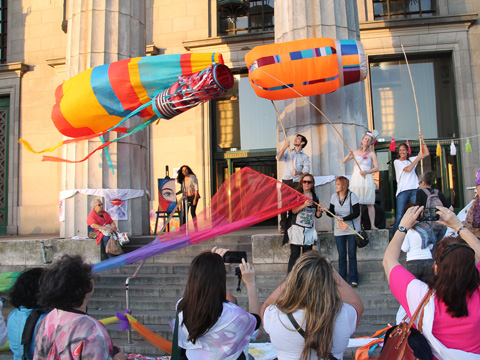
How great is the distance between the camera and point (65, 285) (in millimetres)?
2803

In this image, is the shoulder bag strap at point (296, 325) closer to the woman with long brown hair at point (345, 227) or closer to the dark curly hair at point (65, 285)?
the dark curly hair at point (65, 285)

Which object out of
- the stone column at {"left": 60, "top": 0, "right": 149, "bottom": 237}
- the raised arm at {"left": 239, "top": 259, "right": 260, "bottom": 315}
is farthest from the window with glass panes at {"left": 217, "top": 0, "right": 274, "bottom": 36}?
the raised arm at {"left": 239, "top": 259, "right": 260, "bottom": 315}

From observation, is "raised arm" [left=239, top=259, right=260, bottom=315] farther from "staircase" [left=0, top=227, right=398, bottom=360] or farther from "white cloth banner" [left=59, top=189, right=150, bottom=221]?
A: "white cloth banner" [left=59, top=189, right=150, bottom=221]

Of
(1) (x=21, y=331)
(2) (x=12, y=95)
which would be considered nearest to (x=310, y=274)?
(1) (x=21, y=331)

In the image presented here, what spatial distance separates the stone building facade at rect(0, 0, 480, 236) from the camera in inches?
405

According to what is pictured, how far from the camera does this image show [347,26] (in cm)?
870

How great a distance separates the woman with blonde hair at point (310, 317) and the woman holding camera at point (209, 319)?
0.29 meters

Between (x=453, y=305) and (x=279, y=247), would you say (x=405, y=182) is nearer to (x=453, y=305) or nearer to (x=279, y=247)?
(x=279, y=247)

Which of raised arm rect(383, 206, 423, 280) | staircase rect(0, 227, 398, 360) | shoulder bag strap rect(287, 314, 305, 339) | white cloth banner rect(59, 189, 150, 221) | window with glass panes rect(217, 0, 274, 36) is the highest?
window with glass panes rect(217, 0, 274, 36)

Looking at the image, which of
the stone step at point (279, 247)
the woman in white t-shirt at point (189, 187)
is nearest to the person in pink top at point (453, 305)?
the stone step at point (279, 247)

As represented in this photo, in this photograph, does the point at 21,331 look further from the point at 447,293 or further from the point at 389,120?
the point at 389,120

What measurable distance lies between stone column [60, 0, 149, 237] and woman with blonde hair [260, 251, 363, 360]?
769 centimetres

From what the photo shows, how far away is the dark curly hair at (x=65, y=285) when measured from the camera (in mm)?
2773

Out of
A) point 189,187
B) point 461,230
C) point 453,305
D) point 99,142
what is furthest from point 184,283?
point 453,305
